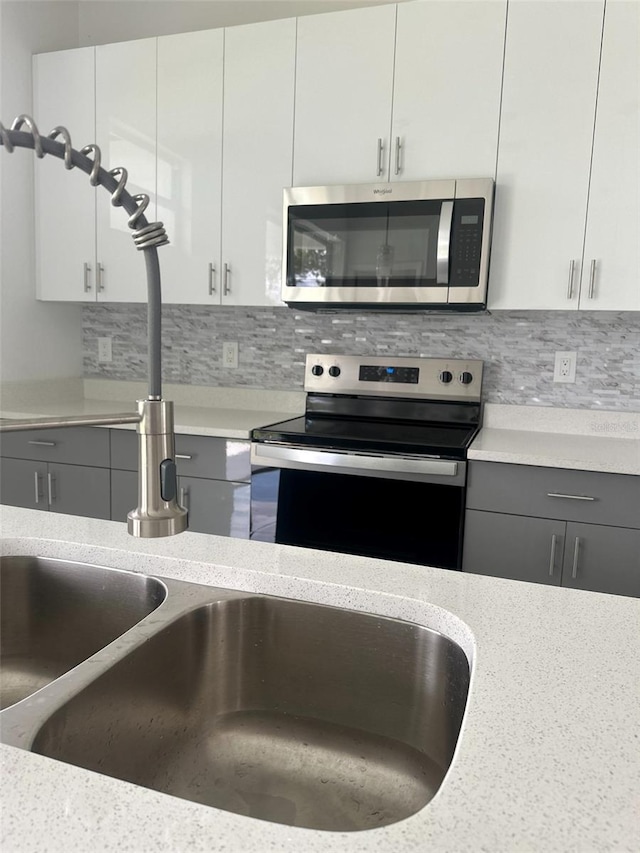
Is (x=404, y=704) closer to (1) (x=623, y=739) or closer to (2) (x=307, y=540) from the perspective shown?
(1) (x=623, y=739)

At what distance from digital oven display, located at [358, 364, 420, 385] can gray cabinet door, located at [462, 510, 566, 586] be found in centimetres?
77

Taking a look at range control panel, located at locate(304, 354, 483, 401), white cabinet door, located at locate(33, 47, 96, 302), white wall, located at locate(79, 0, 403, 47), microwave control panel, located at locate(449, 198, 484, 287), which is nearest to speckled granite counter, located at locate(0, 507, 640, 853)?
microwave control panel, located at locate(449, 198, 484, 287)

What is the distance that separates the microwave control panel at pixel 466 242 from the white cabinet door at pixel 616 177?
0.35 m

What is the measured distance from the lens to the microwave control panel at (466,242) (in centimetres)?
224

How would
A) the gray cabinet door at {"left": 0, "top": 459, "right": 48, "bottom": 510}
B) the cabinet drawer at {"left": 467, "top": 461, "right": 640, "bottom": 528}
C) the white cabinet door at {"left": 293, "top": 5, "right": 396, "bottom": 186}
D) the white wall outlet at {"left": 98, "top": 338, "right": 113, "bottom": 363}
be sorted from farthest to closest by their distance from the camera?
1. the white wall outlet at {"left": 98, "top": 338, "right": 113, "bottom": 363}
2. the gray cabinet door at {"left": 0, "top": 459, "right": 48, "bottom": 510}
3. the white cabinet door at {"left": 293, "top": 5, "right": 396, "bottom": 186}
4. the cabinet drawer at {"left": 467, "top": 461, "right": 640, "bottom": 528}

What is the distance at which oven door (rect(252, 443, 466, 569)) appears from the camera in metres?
2.09

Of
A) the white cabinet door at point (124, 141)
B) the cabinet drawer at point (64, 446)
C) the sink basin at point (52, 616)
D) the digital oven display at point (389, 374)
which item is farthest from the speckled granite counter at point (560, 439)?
the white cabinet door at point (124, 141)

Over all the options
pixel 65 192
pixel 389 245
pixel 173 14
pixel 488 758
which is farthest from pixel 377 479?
pixel 173 14

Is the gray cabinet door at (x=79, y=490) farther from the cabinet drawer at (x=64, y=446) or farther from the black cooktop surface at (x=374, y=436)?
the black cooktop surface at (x=374, y=436)

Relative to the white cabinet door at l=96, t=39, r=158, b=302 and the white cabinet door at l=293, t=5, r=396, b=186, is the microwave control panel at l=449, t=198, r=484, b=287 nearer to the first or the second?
the white cabinet door at l=293, t=5, r=396, b=186

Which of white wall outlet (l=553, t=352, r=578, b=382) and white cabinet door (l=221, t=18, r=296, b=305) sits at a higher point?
white cabinet door (l=221, t=18, r=296, b=305)

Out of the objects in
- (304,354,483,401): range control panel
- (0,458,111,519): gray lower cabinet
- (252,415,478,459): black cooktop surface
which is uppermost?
(304,354,483,401): range control panel

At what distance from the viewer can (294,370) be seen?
2914 mm

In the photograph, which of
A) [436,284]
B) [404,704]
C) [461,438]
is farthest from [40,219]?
[404,704]
